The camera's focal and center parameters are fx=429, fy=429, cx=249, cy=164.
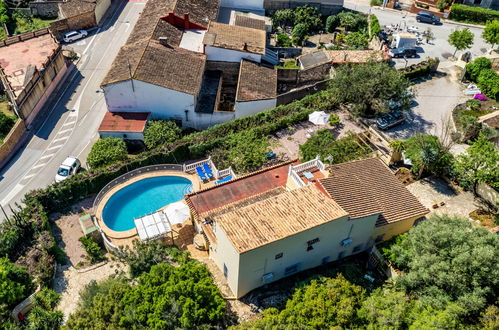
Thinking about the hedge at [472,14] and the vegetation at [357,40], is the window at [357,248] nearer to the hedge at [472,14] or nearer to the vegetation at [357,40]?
the vegetation at [357,40]

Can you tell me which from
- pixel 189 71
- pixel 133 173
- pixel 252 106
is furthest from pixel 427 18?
pixel 133 173

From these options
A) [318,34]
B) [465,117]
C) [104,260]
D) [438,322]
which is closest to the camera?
[438,322]

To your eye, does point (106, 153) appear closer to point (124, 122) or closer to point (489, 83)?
point (124, 122)

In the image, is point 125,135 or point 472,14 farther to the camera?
point 472,14

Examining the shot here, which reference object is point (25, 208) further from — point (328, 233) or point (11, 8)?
point (11, 8)

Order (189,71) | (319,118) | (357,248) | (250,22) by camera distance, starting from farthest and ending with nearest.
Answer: (250,22) → (189,71) → (319,118) → (357,248)

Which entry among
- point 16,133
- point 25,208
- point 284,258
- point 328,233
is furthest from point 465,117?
point 16,133

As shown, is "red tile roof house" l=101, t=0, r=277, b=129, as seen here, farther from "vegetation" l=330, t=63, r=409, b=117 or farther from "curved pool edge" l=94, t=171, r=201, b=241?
"curved pool edge" l=94, t=171, r=201, b=241
